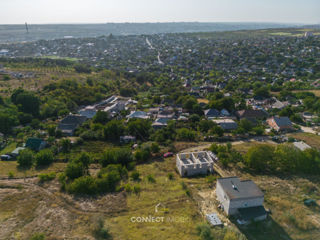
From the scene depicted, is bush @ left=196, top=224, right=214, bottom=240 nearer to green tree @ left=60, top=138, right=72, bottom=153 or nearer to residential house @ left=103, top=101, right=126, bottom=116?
green tree @ left=60, top=138, right=72, bottom=153

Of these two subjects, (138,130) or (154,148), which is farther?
(138,130)

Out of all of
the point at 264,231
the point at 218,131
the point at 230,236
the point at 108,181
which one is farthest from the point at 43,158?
the point at 264,231

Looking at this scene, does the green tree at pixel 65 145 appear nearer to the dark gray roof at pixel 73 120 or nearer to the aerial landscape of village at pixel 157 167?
the aerial landscape of village at pixel 157 167

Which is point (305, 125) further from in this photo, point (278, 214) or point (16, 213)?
point (16, 213)

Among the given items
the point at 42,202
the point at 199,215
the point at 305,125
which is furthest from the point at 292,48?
the point at 42,202

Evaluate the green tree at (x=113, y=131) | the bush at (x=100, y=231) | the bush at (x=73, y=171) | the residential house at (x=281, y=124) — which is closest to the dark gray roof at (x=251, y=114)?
the residential house at (x=281, y=124)

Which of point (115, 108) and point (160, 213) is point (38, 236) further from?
point (115, 108)

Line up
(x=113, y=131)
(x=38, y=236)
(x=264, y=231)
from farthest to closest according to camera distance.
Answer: (x=113, y=131)
(x=264, y=231)
(x=38, y=236)

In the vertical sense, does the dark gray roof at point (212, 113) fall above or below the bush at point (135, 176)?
above
